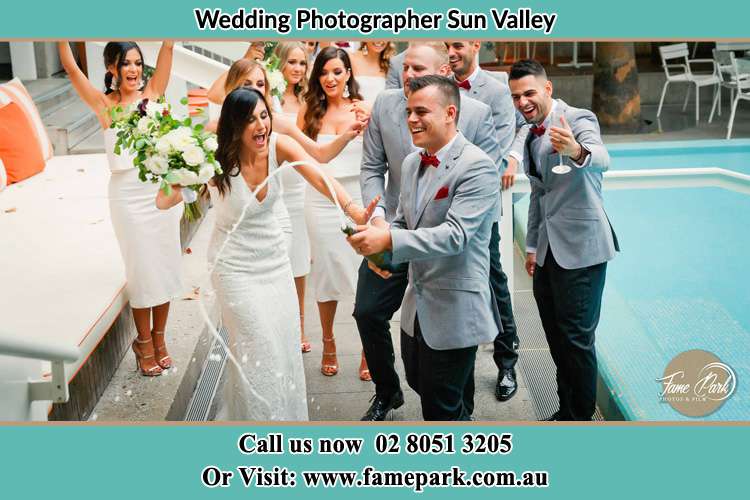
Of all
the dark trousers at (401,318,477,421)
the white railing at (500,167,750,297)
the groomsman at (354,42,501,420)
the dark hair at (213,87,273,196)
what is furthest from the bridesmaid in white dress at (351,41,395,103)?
the dark trousers at (401,318,477,421)

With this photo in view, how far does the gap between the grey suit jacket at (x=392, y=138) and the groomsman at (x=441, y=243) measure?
33 centimetres

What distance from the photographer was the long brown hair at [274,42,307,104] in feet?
14.1

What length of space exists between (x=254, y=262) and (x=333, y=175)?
65 centimetres

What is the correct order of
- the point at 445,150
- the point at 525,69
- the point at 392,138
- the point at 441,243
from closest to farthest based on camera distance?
1. the point at 441,243
2. the point at 445,150
3. the point at 525,69
4. the point at 392,138

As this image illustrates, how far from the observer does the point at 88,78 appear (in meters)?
3.92

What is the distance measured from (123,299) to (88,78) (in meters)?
0.94

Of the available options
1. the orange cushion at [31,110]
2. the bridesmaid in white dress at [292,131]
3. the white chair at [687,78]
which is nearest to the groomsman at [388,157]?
the bridesmaid in white dress at [292,131]

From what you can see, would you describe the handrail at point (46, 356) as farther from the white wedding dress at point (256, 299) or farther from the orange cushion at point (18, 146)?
the orange cushion at point (18, 146)

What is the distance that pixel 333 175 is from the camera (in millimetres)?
4191

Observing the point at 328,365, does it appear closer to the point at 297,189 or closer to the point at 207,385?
the point at 207,385

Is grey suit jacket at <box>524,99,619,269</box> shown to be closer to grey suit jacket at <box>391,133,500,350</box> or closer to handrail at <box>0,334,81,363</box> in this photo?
grey suit jacket at <box>391,133,500,350</box>

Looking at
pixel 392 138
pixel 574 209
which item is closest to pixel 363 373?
pixel 392 138

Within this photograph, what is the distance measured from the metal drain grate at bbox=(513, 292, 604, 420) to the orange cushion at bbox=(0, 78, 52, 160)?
2.21 meters

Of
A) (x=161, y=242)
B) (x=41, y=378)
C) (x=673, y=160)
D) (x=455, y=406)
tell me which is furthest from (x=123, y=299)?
(x=673, y=160)
